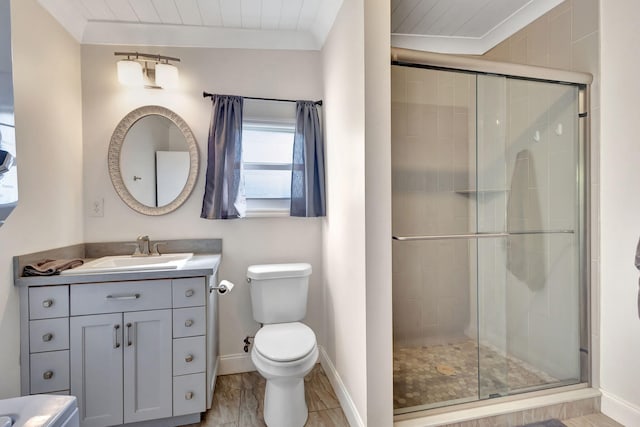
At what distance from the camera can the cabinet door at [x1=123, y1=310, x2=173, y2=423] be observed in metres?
1.60

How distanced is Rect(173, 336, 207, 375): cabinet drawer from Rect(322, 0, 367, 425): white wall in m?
0.79

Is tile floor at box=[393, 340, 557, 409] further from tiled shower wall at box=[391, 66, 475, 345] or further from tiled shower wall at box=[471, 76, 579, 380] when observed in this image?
tiled shower wall at box=[391, 66, 475, 345]

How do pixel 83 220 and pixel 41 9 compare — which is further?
pixel 83 220

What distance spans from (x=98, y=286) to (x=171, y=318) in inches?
15.3

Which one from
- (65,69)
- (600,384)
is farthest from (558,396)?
(65,69)

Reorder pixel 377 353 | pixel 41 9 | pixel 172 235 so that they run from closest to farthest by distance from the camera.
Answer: pixel 377 353 < pixel 41 9 < pixel 172 235

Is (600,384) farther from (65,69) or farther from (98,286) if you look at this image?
(65,69)

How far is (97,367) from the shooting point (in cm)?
157

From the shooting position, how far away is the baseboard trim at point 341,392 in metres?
1.60

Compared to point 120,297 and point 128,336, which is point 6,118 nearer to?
point 120,297

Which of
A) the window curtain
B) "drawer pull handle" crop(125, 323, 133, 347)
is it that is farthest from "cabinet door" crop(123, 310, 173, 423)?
the window curtain

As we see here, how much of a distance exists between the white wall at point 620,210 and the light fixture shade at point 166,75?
2493 millimetres

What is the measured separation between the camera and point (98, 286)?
1.57m

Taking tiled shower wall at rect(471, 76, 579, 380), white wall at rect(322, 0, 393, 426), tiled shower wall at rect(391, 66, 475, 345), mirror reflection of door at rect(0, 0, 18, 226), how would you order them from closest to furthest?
1. mirror reflection of door at rect(0, 0, 18, 226)
2. white wall at rect(322, 0, 393, 426)
3. tiled shower wall at rect(471, 76, 579, 380)
4. tiled shower wall at rect(391, 66, 475, 345)
